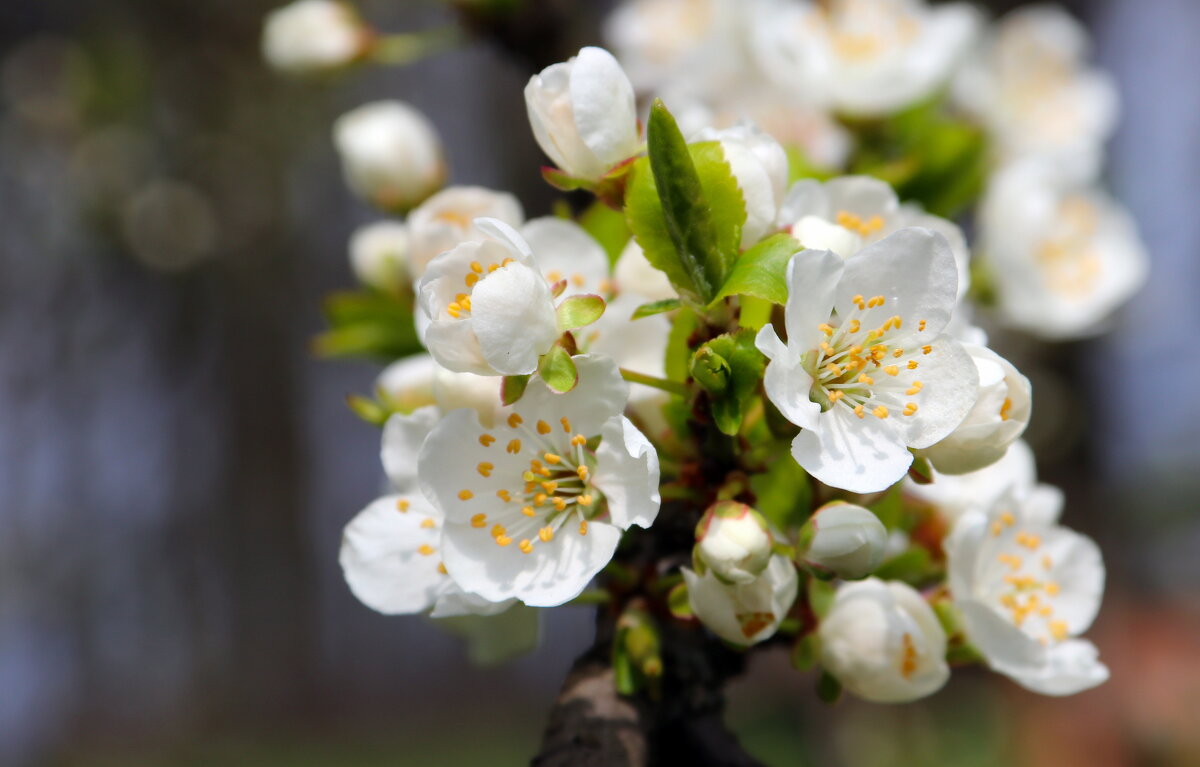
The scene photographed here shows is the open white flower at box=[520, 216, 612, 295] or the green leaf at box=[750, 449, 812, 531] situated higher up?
the open white flower at box=[520, 216, 612, 295]

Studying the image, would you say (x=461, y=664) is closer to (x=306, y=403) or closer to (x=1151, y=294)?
(x=306, y=403)

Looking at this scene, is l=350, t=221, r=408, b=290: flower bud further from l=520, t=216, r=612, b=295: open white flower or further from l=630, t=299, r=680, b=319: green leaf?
l=630, t=299, r=680, b=319: green leaf

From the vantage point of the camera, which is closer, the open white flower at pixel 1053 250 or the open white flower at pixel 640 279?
the open white flower at pixel 640 279

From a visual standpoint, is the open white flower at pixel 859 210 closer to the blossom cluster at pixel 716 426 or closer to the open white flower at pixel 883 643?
the blossom cluster at pixel 716 426

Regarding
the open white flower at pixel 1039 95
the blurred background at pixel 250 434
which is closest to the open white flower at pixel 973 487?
the open white flower at pixel 1039 95

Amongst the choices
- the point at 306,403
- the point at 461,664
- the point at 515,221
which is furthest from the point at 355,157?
the point at 461,664

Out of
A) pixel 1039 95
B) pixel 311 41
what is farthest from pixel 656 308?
pixel 1039 95

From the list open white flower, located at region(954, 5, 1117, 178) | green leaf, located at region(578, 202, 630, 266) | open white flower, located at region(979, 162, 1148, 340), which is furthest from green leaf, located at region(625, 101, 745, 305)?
open white flower, located at region(954, 5, 1117, 178)
